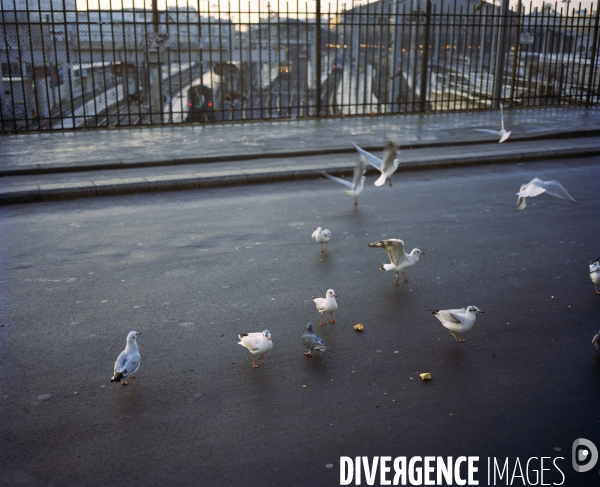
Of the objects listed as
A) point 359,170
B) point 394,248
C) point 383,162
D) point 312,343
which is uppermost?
point 383,162

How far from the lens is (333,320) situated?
589 cm

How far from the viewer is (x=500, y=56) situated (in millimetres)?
19906

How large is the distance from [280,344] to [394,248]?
1701mm

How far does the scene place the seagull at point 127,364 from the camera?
14.8 feet

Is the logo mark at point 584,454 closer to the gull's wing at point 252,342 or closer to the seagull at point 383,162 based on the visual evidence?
the gull's wing at point 252,342

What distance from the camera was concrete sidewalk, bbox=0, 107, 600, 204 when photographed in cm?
1120

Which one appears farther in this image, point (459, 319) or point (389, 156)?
point (389, 156)

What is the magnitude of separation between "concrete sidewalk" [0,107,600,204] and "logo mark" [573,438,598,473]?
7011mm

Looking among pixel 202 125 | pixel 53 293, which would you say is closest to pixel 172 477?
pixel 53 293

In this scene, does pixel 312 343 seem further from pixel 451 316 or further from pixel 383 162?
pixel 383 162

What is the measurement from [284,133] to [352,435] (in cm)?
1243

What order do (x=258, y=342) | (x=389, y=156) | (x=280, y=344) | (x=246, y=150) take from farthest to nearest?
(x=246, y=150), (x=389, y=156), (x=280, y=344), (x=258, y=342)

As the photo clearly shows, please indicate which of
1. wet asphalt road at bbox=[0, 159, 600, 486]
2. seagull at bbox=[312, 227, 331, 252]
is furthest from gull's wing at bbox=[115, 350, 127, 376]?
seagull at bbox=[312, 227, 331, 252]

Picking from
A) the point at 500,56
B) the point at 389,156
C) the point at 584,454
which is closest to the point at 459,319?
the point at 584,454
